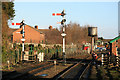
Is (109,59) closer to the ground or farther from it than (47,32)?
closer to the ground

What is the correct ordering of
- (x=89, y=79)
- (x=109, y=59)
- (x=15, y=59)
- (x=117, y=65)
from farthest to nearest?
(x=15, y=59) → (x=109, y=59) → (x=117, y=65) → (x=89, y=79)

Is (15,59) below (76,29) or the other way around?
below

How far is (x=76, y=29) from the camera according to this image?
101562 mm

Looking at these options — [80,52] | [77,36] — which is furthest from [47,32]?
[80,52]

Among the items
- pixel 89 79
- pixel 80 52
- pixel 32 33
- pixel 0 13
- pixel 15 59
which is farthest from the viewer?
pixel 32 33

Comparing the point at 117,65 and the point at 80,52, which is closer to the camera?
the point at 117,65

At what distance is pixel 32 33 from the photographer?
77.2m

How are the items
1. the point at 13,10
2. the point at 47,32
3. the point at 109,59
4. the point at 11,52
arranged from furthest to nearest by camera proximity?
the point at 47,32 < the point at 13,10 < the point at 11,52 < the point at 109,59

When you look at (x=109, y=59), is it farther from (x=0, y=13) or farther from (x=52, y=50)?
(x=52, y=50)

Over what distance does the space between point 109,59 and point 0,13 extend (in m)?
16.1

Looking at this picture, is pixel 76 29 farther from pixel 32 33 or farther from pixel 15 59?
pixel 15 59

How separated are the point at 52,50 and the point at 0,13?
42.1 feet

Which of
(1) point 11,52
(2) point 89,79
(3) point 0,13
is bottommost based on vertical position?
(2) point 89,79

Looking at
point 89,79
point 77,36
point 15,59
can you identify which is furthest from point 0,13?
point 77,36
